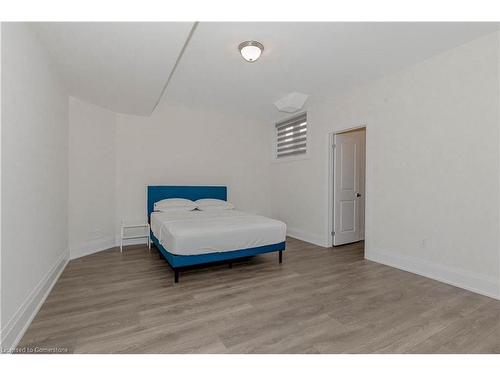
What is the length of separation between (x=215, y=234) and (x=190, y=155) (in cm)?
269

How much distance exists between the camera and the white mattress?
111 inches

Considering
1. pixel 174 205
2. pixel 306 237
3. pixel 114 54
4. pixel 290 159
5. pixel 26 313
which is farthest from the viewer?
pixel 290 159

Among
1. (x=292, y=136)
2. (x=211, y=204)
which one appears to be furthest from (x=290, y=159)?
(x=211, y=204)

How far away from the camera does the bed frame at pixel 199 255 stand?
287 cm

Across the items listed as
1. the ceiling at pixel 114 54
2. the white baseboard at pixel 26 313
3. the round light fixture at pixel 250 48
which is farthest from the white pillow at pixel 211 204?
the round light fixture at pixel 250 48

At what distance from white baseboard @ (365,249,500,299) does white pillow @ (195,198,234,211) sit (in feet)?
8.60

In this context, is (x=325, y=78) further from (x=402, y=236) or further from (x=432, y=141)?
(x=402, y=236)

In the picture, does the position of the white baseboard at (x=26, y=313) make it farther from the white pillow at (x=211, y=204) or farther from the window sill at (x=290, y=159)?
the window sill at (x=290, y=159)

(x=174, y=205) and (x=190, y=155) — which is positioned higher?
(x=190, y=155)

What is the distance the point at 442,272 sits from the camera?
289cm

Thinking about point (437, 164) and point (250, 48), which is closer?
point (250, 48)

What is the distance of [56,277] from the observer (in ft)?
9.44

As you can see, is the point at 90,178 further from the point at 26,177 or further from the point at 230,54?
the point at 230,54

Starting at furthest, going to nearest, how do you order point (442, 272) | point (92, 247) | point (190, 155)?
point (190, 155) < point (92, 247) < point (442, 272)
